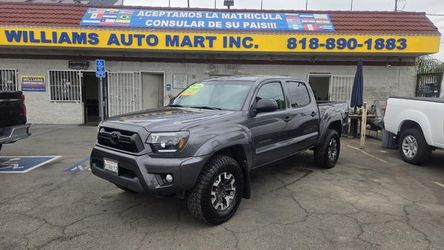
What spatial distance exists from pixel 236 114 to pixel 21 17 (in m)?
12.6

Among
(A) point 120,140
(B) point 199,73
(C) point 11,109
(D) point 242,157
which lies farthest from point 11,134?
(B) point 199,73

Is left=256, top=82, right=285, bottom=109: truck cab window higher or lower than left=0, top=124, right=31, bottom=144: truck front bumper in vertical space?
higher

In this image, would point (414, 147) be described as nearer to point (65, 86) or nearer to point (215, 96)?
point (215, 96)

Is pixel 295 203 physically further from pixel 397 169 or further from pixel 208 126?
pixel 397 169

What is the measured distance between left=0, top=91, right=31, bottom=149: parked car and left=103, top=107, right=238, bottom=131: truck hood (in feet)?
11.2

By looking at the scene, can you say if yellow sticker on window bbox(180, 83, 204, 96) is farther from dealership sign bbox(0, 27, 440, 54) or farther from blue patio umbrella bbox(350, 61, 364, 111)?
blue patio umbrella bbox(350, 61, 364, 111)

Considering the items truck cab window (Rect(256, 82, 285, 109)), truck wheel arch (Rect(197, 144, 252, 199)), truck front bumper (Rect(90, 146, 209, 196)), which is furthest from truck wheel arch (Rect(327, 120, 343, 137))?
truck front bumper (Rect(90, 146, 209, 196))

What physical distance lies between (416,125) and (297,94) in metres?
3.36

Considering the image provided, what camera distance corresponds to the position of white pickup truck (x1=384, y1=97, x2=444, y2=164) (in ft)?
21.7

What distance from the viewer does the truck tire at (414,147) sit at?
7.02 m

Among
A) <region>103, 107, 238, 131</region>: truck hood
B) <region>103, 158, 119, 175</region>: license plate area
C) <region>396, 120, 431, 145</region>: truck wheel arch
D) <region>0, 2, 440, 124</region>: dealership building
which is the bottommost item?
<region>103, 158, 119, 175</region>: license plate area

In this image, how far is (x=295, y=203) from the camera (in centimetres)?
474

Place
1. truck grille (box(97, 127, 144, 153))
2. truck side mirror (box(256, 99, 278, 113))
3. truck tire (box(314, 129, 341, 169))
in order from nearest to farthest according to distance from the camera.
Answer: truck grille (box(97, 127, 144, 153)) → truck side mirror (box(256, 99, 278, 113)) → truck tire (box(314, 129, 341, 169))

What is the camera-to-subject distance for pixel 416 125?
7.31m
